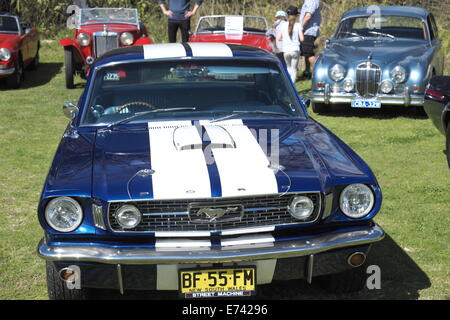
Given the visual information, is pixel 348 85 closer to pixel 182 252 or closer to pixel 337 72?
pixel 337 72

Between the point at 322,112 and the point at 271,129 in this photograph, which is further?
the point at 322,112

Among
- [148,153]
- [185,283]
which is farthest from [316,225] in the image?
[148,153]

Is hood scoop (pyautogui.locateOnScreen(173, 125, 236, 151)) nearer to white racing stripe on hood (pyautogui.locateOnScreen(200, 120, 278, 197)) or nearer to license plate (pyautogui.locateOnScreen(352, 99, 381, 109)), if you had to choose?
white racing stripe on hood (pyautogui.locateOnScreen(200, 120, 278, 197))

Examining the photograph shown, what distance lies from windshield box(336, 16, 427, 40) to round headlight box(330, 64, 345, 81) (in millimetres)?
1152

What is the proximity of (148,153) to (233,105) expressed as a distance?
1005 millimetres

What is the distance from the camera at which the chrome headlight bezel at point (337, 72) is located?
9961 mm

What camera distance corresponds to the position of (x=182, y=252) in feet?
12.0

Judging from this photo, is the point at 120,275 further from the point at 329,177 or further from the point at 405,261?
the point at 405,261

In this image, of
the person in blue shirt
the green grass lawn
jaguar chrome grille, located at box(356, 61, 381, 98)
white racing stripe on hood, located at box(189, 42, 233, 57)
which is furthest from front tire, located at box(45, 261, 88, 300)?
the person in blue shirt

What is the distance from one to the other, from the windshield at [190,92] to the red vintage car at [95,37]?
782cm

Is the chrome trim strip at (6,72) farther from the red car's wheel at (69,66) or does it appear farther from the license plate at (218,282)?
the license plate at (218,282)

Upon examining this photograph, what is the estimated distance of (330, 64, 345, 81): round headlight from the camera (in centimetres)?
996

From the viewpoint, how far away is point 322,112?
10.6 meters

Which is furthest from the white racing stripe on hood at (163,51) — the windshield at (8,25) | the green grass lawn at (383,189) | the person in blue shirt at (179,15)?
the windshield at (8,25)
